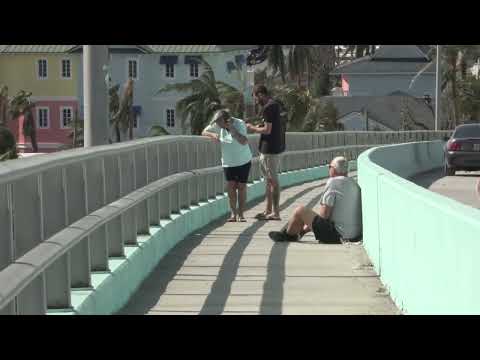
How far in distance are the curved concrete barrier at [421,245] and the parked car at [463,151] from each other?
2173 centimetres

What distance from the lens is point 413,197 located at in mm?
9391

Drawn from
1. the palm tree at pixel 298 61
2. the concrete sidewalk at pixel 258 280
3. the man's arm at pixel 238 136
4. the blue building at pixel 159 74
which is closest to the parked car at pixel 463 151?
the man's arm at pixel 238 136

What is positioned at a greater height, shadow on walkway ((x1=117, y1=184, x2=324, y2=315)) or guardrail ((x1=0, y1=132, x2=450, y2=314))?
guardrail ((x1=0, y1=132, x2=450, y2=314))

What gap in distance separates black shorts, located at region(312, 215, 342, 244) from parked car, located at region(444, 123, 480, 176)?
20793mm

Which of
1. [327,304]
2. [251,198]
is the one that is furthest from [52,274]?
[251,198]

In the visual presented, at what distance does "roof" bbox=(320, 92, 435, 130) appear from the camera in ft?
315

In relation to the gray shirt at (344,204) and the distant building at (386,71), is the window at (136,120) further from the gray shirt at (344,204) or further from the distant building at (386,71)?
the gray shirt at (344,204)

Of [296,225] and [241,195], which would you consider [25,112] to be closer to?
[241,195]

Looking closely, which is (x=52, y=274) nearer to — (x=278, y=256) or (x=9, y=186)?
(x=9, y=186)

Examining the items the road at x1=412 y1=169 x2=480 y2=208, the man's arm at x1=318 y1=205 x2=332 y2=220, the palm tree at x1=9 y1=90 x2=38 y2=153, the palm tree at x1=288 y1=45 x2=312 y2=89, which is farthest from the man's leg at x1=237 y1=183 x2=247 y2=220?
the palm tree at x1=288 y1=45 x2=312 y2=89

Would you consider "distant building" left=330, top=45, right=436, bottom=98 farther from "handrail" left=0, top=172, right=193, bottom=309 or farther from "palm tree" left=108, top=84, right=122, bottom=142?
"handrail" left=0, top=172, right=193, bottom=309

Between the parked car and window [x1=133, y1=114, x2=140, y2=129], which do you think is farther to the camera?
window [x1=133, y1=114, x2=140, y2=129]
